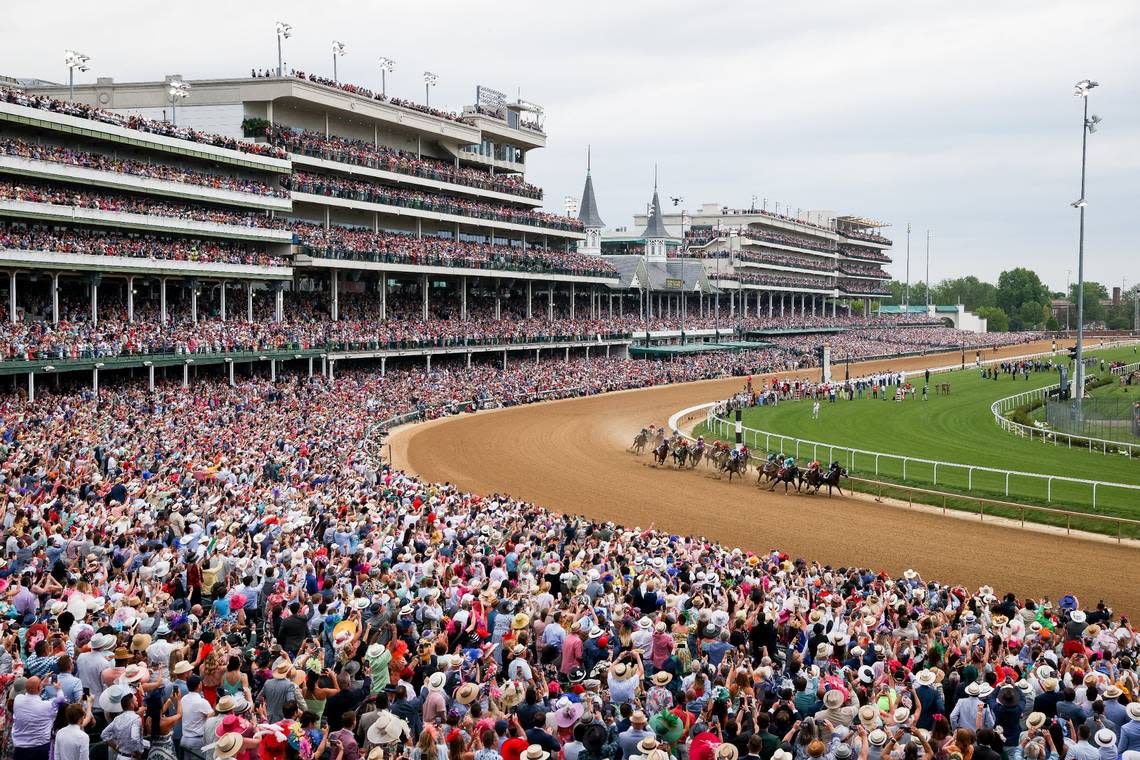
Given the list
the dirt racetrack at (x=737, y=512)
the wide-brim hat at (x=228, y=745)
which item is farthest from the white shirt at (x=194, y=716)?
the dirt racetrack at (x=737, y=512)

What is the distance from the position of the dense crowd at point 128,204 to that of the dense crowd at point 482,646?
17513mm

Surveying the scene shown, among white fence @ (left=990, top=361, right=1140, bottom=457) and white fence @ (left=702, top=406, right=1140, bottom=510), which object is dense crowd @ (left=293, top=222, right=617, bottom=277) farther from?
white fence @ (left=990, top=361, right=1140, bottom=457)

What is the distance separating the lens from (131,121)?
119 feet

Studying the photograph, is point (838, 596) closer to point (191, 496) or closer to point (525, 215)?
point (191, 496)

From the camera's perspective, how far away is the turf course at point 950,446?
932 inches

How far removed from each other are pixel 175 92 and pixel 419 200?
14.4 m

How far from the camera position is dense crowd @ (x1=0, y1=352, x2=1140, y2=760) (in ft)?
22.9

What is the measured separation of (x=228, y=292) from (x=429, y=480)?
1917 centimetres

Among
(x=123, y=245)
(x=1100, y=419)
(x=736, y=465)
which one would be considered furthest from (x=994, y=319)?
(x=123, y=245)

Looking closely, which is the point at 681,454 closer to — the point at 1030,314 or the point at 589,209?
the point at 589,209

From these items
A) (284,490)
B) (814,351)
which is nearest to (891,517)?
(284,490)

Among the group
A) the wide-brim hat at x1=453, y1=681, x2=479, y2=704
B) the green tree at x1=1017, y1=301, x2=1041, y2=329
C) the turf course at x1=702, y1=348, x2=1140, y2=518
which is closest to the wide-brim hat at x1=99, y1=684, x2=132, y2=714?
the wide-brim hat at x1=453, y1=681, x2=479, y2=704

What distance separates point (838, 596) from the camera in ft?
37.7

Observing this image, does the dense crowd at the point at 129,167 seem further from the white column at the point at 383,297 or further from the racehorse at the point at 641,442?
the racehorse at the point at 641,442
